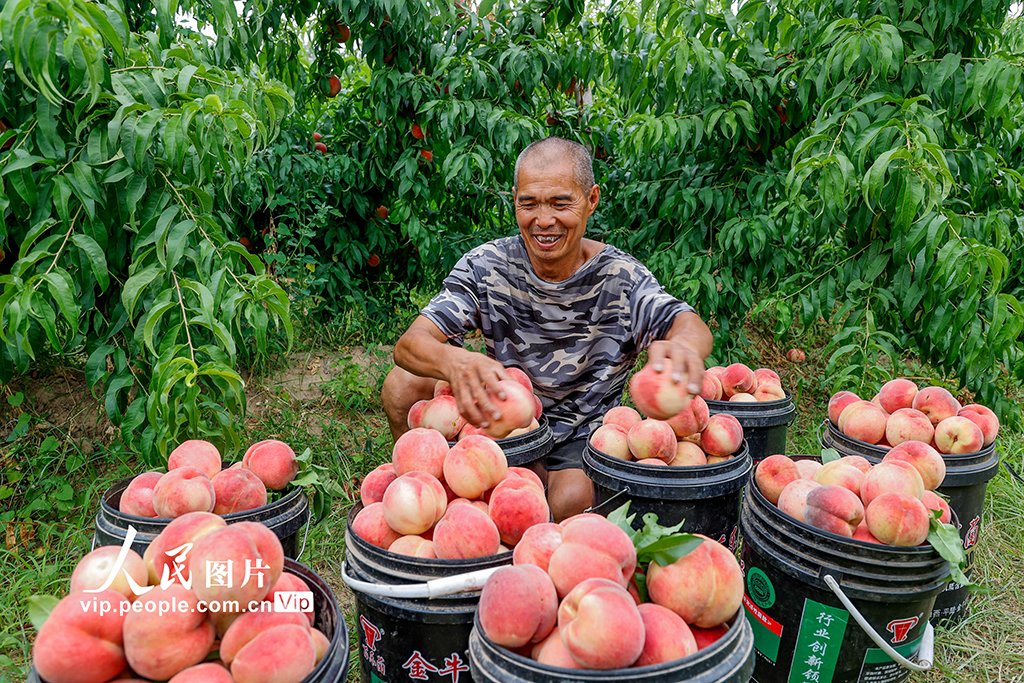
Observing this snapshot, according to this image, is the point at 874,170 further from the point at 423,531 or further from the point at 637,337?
the point at 423,531

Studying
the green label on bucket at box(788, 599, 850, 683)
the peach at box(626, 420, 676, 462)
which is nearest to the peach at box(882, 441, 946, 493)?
the green label on bucket at box(788, 599, 850, 683)

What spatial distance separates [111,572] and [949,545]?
1931 millimetres

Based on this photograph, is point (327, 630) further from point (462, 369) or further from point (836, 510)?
point (836, 510)

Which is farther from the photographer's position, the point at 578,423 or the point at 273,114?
the point at 578,423

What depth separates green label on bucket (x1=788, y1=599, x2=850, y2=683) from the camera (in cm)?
171

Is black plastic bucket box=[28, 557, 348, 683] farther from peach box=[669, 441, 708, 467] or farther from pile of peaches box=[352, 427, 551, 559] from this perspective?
peach box=[669, 441, 708, 467]

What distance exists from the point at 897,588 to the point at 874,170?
1.71 meters

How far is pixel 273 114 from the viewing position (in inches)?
91.0

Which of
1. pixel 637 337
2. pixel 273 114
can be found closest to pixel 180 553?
pixel 273 114

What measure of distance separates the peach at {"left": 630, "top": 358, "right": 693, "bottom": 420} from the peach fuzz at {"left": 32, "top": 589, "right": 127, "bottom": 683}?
4.35ft

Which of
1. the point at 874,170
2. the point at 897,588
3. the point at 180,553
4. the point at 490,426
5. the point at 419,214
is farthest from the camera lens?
the point at 419,214

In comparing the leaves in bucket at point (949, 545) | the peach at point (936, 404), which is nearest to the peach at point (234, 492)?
the leaves in bucket at point (949, 545)

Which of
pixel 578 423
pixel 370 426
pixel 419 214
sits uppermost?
pixel 419 214

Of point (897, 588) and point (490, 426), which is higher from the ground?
point (490, 426)
